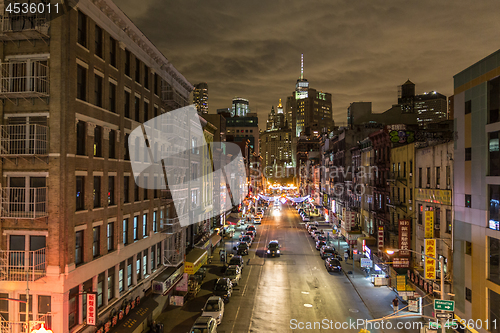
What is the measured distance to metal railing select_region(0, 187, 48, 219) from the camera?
15844mm

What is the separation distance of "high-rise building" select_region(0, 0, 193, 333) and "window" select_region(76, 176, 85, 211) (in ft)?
0.18

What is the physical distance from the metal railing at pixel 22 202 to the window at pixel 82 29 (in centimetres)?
806

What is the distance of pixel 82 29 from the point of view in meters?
17.9

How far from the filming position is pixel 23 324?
1616 centimetres

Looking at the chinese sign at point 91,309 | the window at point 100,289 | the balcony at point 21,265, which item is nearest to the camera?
the balcony at point 21,265

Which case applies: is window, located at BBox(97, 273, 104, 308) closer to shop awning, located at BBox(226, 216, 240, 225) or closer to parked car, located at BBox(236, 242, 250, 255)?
parked car, located at BBox(236, 242, 250, 255)

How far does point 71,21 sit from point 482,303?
27.2m

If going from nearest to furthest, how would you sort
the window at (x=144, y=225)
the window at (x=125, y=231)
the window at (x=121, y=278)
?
1. the window at (x=121, y=278)
2. the window at (x=125, y=231)
3. the window at (x=144, y=225)

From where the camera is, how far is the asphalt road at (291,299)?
24891 mm

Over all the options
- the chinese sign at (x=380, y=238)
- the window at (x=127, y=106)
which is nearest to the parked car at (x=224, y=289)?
the chinese sign at (x=380, y=238)

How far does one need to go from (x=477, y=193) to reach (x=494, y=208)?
1.53 m

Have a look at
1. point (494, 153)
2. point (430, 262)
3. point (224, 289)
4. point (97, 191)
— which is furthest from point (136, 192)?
point (494, 153)

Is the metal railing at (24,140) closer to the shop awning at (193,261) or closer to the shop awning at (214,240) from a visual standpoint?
the shop awning at (193,261)

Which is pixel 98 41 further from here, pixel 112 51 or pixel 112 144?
pixel 112 144
